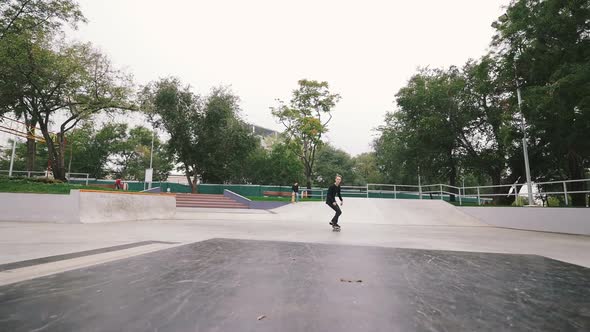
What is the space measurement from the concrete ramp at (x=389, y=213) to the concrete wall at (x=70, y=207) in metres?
7.22

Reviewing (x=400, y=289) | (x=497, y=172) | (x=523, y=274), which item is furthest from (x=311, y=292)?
(x=497, y=172)

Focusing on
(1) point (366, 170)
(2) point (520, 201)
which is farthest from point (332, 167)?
(2) point (520, 201)

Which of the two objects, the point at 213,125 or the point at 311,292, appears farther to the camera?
the point at 213,125

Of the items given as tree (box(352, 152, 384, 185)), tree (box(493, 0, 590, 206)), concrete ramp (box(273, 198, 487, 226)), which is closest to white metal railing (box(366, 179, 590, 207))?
concrete ramp (box(273, 198, 487, 226))

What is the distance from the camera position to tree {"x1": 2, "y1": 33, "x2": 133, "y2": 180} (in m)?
13.7

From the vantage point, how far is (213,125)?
2570 centimetres

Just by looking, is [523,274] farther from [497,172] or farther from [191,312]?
[497,172]

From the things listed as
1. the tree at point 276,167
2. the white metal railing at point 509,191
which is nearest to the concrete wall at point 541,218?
the white metal railing at point 509,191

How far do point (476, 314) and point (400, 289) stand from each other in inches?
29.7

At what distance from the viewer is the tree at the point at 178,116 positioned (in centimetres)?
2428

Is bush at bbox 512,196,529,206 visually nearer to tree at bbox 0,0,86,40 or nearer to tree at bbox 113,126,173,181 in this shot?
tree at bbox 0,0,86,40

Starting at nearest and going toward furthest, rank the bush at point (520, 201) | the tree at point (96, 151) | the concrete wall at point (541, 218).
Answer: the concrete wall at point (541, 218)
the bush at point (520, 201)
the tree at point (96, 151)

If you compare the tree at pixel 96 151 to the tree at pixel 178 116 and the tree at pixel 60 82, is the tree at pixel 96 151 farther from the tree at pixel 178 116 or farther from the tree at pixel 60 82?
the tree at pixel 60 82

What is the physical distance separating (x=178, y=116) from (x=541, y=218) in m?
25.0
